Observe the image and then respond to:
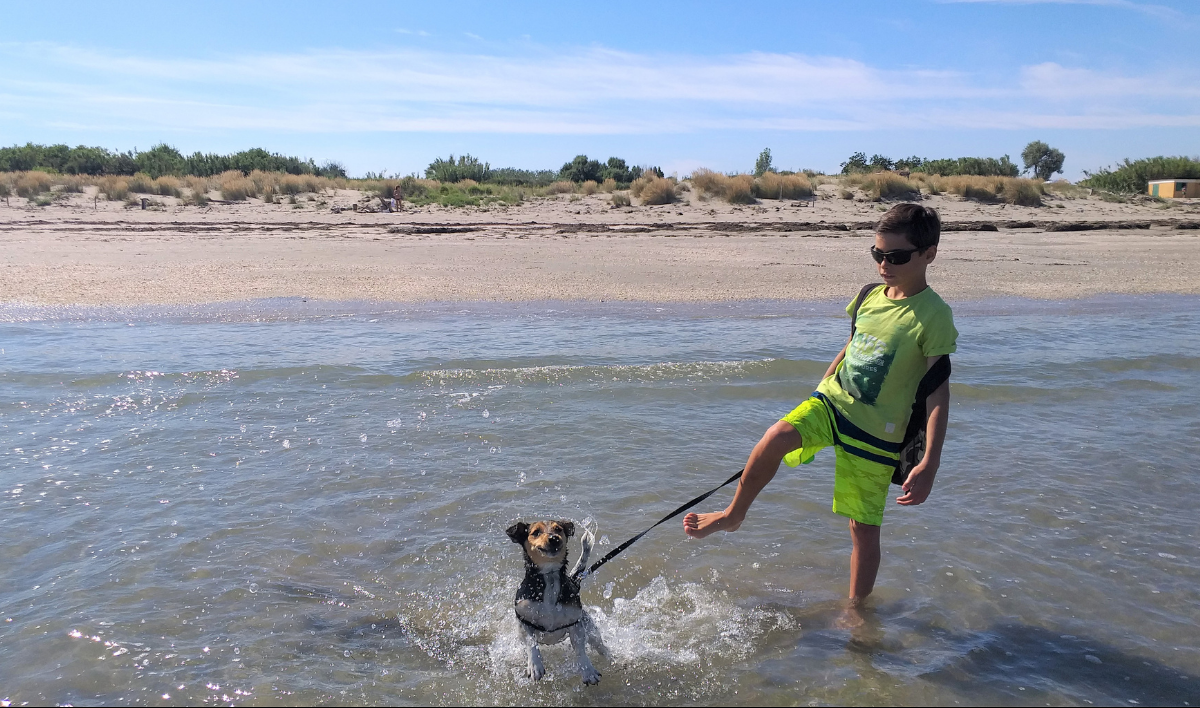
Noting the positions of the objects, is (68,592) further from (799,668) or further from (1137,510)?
(1137,510)

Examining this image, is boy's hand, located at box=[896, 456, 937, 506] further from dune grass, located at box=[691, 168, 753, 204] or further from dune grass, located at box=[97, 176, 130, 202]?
dune grass, located at box=[97, 176, 130, 202]

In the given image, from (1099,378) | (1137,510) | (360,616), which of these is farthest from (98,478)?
(1099,378)

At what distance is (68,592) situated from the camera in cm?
394

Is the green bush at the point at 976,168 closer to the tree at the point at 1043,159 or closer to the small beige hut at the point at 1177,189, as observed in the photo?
the small beige hut at the point at 1177,189

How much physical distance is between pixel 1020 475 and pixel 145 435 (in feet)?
19.6

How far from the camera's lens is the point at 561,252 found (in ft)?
53.1

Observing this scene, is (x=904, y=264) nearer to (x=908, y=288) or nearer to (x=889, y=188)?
(x=908, y=288)

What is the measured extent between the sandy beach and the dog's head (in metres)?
8.75

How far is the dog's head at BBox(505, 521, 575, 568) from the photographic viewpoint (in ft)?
11.0

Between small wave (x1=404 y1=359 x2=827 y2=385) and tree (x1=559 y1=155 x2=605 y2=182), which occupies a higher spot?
tree (x1=559 y1=155 x2=605 y2=182)

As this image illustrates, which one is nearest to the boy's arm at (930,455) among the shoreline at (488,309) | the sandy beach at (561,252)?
the shoreline at (488,309)

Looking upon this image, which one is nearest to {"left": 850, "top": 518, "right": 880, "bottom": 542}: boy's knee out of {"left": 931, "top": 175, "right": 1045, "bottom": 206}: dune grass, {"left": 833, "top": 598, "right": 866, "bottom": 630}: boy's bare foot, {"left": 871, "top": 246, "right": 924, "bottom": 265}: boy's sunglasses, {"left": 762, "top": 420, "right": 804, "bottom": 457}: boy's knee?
{"left": 833, "top": 598, "right": 866, "bottom": 630}: boy's bare foot

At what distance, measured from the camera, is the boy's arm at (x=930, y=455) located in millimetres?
3268

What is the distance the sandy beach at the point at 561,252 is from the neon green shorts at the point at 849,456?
341 inches
